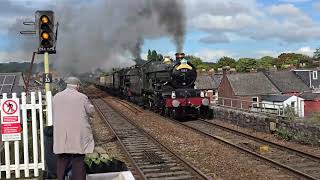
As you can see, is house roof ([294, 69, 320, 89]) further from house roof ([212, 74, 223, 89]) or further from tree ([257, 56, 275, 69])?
tree ([257, 56, 275, 69])

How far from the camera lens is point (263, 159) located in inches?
394

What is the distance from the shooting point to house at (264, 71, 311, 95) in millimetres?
58844

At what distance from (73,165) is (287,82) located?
58647 mm

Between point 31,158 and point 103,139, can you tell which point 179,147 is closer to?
point 103,139

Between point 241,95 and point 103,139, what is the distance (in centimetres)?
4238

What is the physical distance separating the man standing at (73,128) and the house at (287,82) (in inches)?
2169

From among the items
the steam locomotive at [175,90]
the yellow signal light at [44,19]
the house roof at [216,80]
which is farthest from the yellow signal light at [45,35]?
the house roof at [216,80]

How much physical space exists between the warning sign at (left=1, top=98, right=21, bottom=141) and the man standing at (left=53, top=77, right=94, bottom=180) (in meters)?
2.26

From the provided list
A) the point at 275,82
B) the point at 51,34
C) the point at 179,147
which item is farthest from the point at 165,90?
the point at 275,82

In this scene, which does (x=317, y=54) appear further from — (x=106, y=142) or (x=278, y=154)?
(x=278, y=154)

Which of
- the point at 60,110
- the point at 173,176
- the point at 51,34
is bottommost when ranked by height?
the point at 173,176

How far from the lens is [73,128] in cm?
512

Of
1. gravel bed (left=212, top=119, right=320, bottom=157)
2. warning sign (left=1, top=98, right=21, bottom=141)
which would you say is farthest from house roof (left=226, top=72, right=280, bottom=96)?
warning sign (left=1, top=98, right=21, bottom=141)

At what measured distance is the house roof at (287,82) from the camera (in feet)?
194
